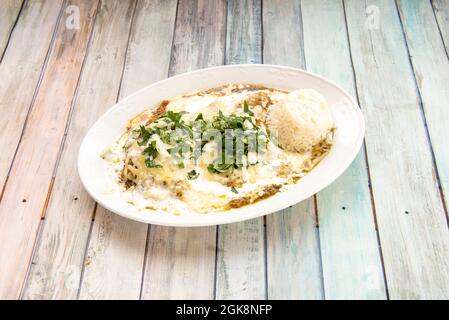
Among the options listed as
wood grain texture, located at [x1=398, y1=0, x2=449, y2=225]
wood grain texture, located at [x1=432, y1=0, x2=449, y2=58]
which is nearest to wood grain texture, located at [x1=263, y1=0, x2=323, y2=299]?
wood grain texture, located at [x1=398, y1=0, x2=449, y2=225]

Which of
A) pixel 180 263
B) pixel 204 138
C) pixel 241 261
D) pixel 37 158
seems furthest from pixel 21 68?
pixel 241 261

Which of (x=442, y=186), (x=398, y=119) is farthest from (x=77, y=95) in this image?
(x=442, y=186)

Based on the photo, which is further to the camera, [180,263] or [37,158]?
[37,158]

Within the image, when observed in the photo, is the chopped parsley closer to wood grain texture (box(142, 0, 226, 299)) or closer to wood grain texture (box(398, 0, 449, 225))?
wood grain texture (box(142, 0, 226, 299))

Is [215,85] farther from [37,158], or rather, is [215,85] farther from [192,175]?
[37,158]

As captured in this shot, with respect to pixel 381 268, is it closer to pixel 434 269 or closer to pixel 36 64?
pixel 434 269

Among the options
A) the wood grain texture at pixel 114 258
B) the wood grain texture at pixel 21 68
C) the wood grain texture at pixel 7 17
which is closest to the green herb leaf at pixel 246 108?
the wood grain texture at pixel 114 258
